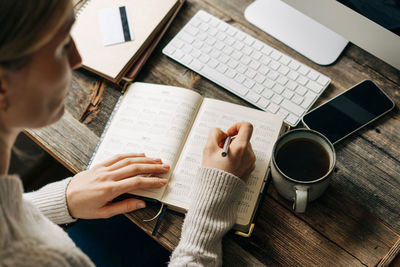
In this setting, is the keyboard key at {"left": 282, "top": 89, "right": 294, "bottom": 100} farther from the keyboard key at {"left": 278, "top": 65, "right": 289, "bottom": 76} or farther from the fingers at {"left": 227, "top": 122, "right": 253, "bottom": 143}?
the fingers at {"left": 227, "top": 122, "right": 253, "bottom": 143}

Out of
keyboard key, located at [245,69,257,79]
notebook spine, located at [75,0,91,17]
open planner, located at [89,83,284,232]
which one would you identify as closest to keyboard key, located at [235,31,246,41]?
keyboard key, located at [245,69,257,79]

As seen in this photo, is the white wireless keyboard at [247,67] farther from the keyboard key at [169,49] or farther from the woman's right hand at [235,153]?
the woman's right hand at [235,153]

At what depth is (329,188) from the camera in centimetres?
79

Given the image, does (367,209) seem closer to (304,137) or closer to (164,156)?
(304,137)

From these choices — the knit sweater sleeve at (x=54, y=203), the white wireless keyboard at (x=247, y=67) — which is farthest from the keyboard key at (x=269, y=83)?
the knit sweater sleeve at (x=54, y=203)

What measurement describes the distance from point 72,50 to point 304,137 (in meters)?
0.46

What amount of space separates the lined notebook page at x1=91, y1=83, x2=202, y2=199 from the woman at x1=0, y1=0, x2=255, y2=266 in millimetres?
38

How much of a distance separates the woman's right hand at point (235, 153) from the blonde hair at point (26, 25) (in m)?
0.40

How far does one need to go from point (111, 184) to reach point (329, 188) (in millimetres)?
457

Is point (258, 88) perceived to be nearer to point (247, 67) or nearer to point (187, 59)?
point (247, 67)

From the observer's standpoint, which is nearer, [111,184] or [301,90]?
[111,184]

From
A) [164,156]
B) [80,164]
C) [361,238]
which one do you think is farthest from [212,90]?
[361,238]

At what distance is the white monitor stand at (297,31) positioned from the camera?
0.95 metres

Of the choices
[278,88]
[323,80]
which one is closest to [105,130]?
[278,88]
